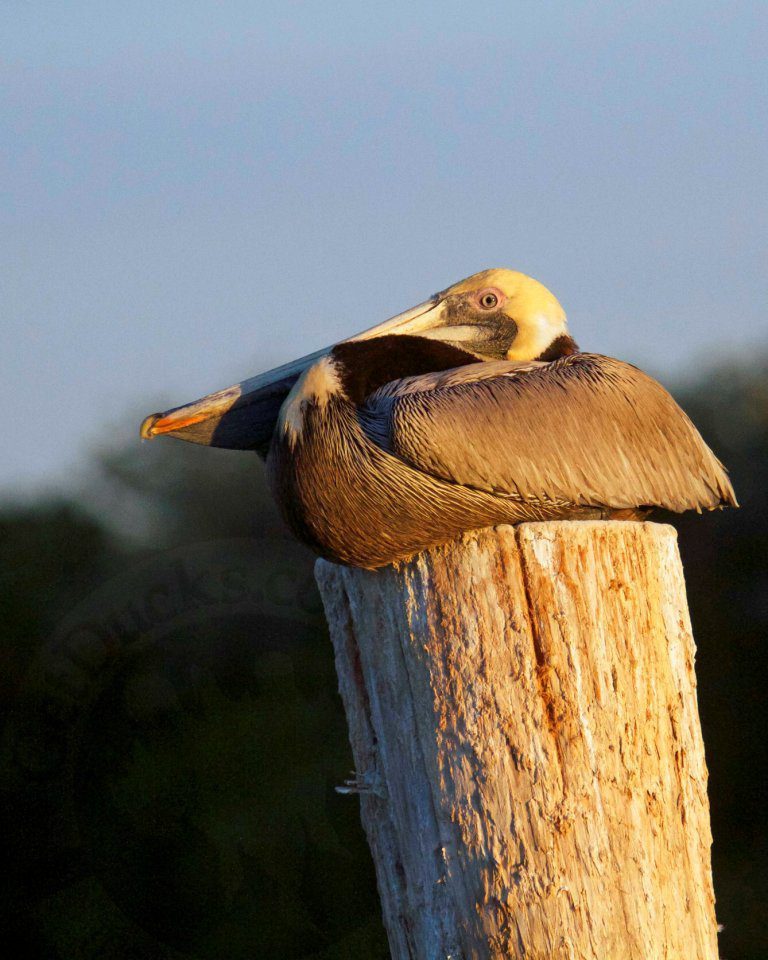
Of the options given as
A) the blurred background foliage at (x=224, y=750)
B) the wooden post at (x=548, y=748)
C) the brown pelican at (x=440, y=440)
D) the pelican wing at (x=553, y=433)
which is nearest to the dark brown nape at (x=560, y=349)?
the brown pelican at (x=440, y=440)

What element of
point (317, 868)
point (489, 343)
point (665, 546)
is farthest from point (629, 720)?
point (317, 868)

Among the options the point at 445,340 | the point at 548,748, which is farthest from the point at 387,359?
the point at 548,748

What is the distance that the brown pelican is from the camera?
9.68 feet

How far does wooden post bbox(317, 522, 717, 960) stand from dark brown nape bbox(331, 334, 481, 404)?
507mm

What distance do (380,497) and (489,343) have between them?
29.4 inches

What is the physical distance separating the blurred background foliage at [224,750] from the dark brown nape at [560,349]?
7.25m

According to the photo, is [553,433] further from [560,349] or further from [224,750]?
[224,750]

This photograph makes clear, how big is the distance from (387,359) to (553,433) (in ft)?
1.70

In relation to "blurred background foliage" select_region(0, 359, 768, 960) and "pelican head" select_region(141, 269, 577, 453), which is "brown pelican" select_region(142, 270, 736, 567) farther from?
"blurred background foliage" select_region(0, 359, 768, 960)

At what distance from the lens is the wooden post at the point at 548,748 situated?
2.76 m

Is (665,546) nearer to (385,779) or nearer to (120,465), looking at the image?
(385,779)

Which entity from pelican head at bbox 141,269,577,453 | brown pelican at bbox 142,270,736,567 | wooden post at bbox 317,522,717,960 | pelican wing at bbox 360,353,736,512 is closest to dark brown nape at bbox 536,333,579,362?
pelican head at bbox 141,269,577,453

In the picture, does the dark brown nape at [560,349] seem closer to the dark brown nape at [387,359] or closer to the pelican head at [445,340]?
the pelican head at [445,340]

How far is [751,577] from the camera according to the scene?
10.9m
